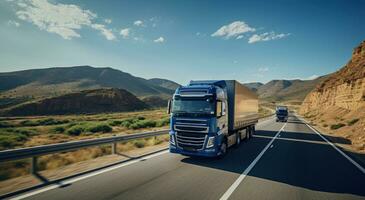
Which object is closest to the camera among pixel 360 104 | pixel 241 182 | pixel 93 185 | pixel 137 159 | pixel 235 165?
pixel 93 185

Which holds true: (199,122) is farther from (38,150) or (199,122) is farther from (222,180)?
(38,150)

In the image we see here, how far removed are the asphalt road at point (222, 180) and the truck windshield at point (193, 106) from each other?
7.03ft

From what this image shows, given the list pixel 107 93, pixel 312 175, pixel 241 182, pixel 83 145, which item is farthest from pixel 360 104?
pixel 107 93

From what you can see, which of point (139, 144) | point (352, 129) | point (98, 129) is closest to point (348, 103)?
point (352, 129)

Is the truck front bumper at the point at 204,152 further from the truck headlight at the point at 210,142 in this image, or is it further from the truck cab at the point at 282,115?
the truck cab at the point at 282,115

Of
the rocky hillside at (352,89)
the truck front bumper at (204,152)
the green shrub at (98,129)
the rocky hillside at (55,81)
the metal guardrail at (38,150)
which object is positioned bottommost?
the green shrub at (98,129)

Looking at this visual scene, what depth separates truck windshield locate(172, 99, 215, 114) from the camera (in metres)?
9.73

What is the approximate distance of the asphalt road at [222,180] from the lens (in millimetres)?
6012

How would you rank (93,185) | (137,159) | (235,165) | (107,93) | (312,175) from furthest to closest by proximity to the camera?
(107,93), (137,159), (235,165), (312,175), (93,185)

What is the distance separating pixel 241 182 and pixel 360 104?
34.8 metres

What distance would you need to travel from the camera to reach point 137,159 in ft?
32.7

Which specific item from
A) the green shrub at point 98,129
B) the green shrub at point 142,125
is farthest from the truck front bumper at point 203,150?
the green shrub at point 142,125

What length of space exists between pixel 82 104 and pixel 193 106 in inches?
3182

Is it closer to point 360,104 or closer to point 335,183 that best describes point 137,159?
point 335,183
